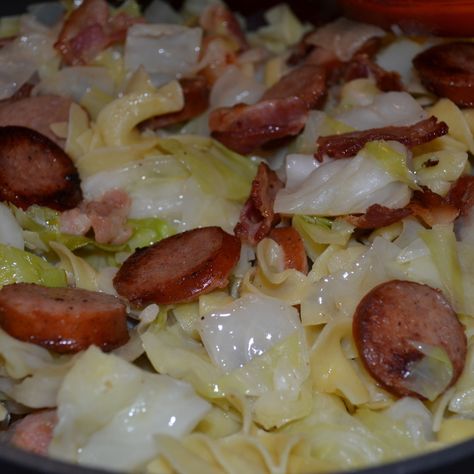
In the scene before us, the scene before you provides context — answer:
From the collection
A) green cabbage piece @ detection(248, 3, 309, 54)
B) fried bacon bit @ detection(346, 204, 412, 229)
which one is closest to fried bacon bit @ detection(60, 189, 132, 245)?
fried bacon bit @ detection(346, 204, 412, 229)

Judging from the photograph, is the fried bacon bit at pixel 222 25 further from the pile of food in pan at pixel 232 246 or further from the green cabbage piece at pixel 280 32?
the green cabbage piece at pixel 280 32

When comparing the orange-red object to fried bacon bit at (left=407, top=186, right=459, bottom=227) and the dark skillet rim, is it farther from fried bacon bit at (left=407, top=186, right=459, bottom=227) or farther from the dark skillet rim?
the dark skillet rim

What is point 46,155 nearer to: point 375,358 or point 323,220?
point 323,220

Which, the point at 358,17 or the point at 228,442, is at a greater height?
the point at 358,17

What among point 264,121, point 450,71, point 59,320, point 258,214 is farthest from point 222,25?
point 59,320

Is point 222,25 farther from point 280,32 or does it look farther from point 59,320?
point 59,320

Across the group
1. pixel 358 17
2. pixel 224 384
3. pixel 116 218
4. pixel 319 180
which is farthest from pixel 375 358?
pixel 358 17
